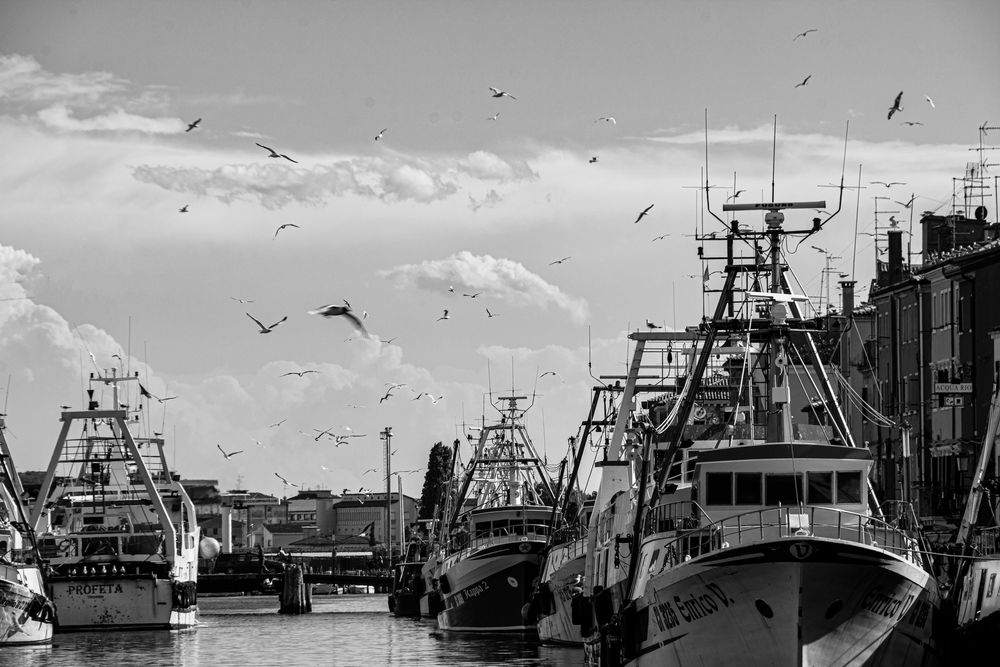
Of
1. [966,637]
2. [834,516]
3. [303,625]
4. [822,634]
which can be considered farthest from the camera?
[303,625]

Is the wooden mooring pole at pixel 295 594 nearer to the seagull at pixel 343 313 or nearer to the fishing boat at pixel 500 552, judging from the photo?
the fishing boat at pixel 500 552

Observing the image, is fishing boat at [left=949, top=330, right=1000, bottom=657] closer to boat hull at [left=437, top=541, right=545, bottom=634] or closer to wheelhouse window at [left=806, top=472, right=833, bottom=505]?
wheelhouse window at [left=806, top=472, right=833, bottom=505]

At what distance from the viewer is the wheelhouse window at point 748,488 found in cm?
4406

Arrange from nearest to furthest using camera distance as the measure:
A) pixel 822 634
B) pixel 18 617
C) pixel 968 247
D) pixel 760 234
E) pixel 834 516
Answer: pixel 822 634 → pixel 834 516 → pixel 760 234 → pixel 18 617 → pixel 968 247

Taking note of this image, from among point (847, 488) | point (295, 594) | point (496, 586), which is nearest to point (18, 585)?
point (496, 586)

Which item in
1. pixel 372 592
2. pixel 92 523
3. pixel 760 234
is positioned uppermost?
pixel 760 234

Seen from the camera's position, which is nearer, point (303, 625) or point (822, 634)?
point (822, 634)

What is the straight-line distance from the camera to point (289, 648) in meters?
80.6

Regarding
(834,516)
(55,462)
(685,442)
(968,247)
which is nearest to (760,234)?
(685,442)

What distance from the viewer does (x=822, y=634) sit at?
40.0 m

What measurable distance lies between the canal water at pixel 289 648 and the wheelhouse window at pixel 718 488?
2091cm

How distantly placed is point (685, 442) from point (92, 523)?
57230mm

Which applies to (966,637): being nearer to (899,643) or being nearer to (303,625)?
(899,643)

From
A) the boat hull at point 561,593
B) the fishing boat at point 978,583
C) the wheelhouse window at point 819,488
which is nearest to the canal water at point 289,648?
the boat hull at point 561,593
